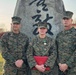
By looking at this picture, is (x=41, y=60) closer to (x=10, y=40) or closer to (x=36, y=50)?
(x=36, y=50)

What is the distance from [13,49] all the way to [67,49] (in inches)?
44.2

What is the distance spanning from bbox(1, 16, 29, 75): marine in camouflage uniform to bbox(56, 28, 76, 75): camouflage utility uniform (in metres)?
0.75

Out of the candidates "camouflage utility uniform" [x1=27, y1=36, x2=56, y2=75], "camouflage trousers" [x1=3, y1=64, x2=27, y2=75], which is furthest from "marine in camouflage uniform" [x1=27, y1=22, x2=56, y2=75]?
"camouflage trousers" [x1=3, y1=64, x2=27, y2=75]

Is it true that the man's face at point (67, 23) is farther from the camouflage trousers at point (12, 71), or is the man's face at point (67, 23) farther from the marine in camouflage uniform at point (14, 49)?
the camouflage trousers at point (12, 71)

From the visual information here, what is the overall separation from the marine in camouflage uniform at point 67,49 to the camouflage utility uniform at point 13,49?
751 mm

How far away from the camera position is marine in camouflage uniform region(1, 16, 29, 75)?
24.1 ft

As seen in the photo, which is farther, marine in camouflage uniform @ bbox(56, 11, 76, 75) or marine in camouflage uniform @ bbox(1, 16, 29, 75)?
marine in camouflage uniform @ bbox(1, 16, 29, 75)

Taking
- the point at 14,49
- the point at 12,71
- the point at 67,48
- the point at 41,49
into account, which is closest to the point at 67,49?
the point at 67,48

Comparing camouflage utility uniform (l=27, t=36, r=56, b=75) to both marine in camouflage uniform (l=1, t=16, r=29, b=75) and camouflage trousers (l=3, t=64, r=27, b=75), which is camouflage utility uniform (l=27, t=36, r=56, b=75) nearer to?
marine in camouflage uniform (l=1, t=16, r=29, b=75)

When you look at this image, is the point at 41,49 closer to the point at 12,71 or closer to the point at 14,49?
the point at 14,49

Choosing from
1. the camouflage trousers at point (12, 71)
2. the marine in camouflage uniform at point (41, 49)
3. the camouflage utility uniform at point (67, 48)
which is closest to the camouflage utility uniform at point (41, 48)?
the marine in camouflage uniform at point (41, 49)

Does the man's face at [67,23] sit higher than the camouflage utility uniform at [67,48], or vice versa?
the man's face at [67,23]

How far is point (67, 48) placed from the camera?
7.23m

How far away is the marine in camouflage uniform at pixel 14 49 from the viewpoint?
7359mm
